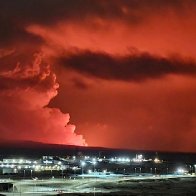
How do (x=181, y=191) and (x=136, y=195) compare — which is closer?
(x=136, y=195)

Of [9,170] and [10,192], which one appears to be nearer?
[10,192]

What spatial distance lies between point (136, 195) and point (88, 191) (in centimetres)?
783

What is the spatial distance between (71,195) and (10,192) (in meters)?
10.5

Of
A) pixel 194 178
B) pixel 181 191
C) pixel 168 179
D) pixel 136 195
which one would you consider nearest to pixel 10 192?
pixel 136 195

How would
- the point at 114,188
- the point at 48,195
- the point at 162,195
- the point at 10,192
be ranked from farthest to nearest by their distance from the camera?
the point at 114,188, the point at 162,195, the point at 10,192, the point at 48,195

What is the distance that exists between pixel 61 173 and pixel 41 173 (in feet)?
16.2

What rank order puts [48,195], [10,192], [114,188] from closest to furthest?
1. [48,195]
2. [10,192]
3. [114,188]

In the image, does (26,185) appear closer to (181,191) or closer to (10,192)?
(10,192)

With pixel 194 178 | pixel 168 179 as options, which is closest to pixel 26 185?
pixel 168 179

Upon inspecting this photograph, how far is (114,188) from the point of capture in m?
98.6

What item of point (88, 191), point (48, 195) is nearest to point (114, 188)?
point (88, 191)

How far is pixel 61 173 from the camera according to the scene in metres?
137

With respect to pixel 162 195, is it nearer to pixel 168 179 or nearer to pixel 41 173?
pixel 168 179

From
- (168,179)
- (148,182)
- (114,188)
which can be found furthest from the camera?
(168,179)
